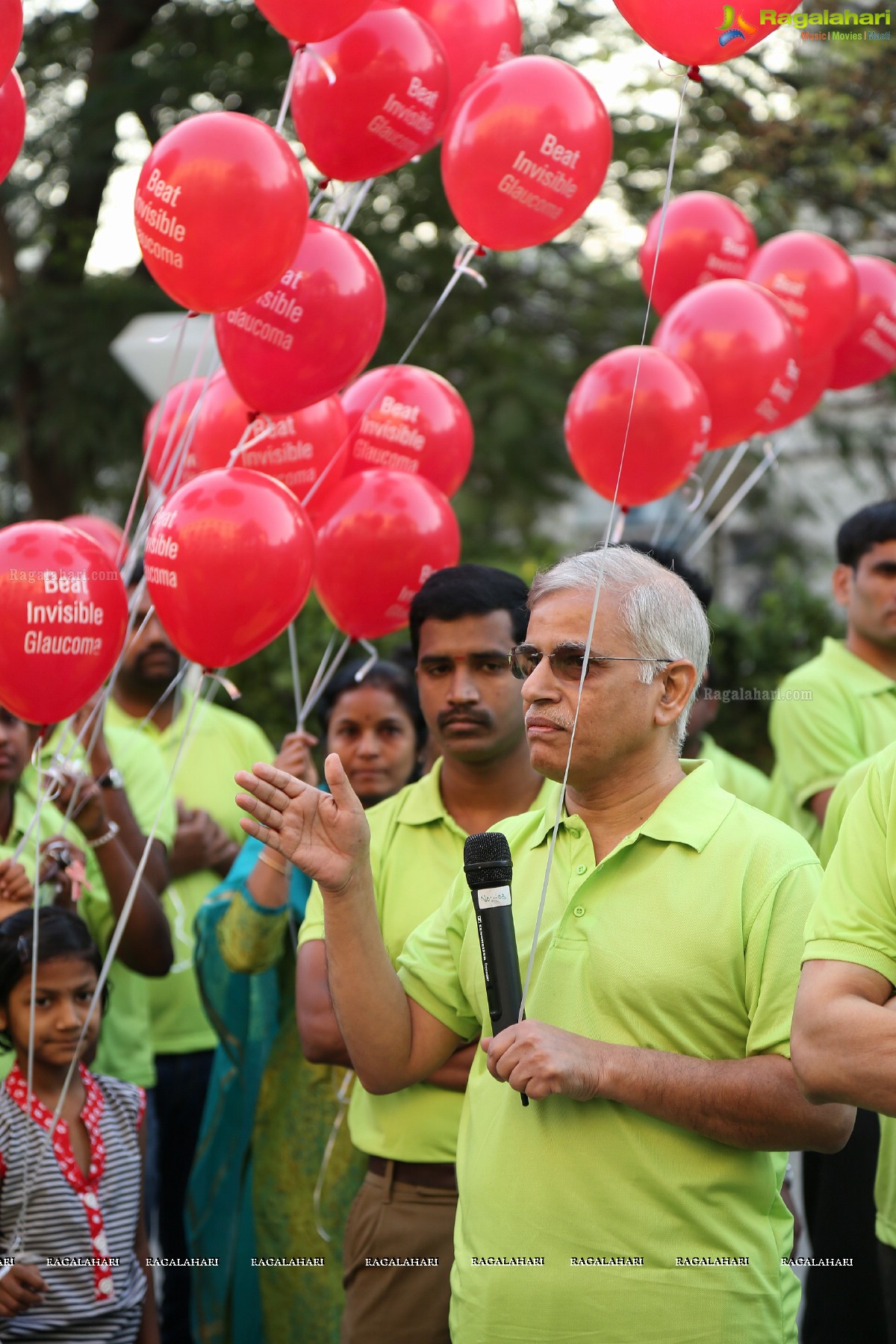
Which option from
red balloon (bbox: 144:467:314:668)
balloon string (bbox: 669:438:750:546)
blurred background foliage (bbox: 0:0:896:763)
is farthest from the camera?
blurred background foliage (bbox: 0:0:896:763)

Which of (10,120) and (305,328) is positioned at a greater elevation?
(10,120)

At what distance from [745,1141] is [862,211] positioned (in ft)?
26.0

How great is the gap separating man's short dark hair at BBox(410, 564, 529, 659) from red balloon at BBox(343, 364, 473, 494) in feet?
1.94

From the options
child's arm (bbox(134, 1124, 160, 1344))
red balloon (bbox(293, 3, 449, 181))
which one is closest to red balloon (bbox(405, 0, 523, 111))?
red balloon (bbox(293, 3, 449, 181))

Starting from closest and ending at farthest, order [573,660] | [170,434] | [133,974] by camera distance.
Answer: [573,660] < [170,434] < [133,974]

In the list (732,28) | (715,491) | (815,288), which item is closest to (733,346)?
(715,491)

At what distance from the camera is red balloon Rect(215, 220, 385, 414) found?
335 cm

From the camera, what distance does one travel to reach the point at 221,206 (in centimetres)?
307

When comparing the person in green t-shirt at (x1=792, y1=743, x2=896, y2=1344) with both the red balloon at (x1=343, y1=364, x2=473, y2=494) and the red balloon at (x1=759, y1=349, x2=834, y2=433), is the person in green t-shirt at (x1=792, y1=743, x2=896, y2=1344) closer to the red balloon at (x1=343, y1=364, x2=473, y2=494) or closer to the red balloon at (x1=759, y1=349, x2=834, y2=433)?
the red balloon at (x1=343, y1=364, x2=473, y2=494)

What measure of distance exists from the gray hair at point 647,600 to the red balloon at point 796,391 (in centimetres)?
191

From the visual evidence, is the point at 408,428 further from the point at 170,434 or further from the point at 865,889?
the point at 865,889

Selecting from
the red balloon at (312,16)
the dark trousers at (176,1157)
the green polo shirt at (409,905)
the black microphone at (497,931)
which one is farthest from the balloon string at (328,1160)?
the red balloon at (312,16)

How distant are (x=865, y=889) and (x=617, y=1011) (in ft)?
1.52

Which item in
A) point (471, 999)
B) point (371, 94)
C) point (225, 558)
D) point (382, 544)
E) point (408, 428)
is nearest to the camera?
point (471, 999)
